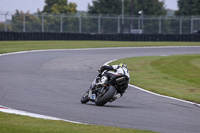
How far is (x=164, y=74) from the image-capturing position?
58.6ft

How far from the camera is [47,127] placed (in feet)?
21.9

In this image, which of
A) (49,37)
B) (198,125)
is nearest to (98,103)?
(198,125)

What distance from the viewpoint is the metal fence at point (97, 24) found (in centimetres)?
4075

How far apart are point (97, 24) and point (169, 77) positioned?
1130 inches

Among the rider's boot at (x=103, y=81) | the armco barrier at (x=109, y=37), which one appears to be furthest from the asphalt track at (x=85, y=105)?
the armco barrier at (x=109, y=37)

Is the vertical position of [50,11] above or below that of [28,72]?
above

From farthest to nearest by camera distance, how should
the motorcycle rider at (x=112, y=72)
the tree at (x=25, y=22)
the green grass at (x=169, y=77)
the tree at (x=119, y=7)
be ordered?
the tree at (x=119, y=7) → the tree at (x=25, y=22) → the green grass at (x=169, y=77) → the motorcycle rider at (x=112, y=72)

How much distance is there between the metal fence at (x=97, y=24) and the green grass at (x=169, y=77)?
20632 mm

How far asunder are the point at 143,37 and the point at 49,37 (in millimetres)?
8737

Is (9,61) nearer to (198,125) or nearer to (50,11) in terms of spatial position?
(198,125)

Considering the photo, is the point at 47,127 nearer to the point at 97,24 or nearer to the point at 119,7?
the point at 97,24

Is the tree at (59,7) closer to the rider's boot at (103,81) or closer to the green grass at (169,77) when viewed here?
the green grass at (169,77)

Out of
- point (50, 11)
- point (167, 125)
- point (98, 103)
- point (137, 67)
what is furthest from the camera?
point (50, 11)

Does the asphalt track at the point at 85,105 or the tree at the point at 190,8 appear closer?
the asphalt track at the point at 85,105
